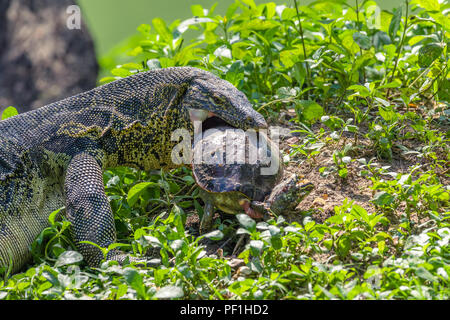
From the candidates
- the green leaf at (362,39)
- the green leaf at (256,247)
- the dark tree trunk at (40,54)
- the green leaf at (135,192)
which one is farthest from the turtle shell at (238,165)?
the dark tree trunk at (40,54)

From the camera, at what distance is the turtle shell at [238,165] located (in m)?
3.21

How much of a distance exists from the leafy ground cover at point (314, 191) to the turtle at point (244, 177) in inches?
5.3

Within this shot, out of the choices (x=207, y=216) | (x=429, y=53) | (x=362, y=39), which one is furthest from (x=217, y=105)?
(x=429, y=53)

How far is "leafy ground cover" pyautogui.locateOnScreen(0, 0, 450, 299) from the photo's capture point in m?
2.82

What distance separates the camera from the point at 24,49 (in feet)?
25.4

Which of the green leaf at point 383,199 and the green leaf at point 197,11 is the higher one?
the green leaf at point 197,11

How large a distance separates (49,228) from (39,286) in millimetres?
580

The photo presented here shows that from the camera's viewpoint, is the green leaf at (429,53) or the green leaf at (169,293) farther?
the green leaf at (429,53)

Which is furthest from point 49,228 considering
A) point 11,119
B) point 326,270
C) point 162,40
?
point 162,40

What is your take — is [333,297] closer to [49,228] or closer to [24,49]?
[49,228]

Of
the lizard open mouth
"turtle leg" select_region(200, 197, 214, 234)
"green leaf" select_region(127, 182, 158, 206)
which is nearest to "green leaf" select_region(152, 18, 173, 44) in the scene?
the lizard open mouth

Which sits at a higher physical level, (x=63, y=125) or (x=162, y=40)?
(x=162, y=40)

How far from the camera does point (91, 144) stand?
12.2ft

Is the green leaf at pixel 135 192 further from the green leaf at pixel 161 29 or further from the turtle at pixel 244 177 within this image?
the green leaf at pixel 161 29
